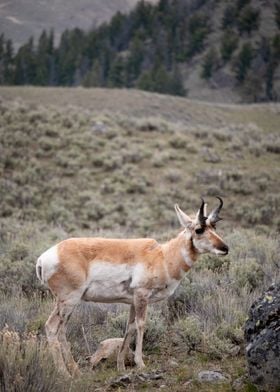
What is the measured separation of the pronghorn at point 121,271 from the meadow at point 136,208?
39 centimetres

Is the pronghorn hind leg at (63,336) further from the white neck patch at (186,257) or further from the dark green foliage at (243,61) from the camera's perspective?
the dark green foliage at (243,61)

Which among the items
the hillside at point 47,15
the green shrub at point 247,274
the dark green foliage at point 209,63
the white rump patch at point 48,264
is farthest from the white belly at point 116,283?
the hillside at point 47,15

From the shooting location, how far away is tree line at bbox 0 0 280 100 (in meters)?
69.3

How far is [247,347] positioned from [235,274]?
384 centimetres

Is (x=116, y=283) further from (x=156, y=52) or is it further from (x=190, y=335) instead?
(x=156, y=52)

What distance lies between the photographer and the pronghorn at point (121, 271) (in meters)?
5.94

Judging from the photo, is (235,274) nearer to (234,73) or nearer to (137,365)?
(137,365)

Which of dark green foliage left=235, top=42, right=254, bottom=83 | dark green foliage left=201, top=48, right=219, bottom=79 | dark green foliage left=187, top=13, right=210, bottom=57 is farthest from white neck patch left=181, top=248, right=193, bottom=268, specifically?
dark green foliage left=187, top=13, right=210, bottom=57

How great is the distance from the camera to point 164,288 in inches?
245

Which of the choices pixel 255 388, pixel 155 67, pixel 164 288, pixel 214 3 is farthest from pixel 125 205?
pixel 214 3

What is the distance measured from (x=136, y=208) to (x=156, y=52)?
59.9 metres

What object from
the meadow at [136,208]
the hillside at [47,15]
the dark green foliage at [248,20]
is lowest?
the meadow at [136,208]

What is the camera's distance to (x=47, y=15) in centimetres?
12800

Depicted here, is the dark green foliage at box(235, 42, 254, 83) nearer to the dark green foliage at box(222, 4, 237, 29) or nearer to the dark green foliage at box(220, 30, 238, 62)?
the dark green foliage at box(220, 30, 238, 62)
